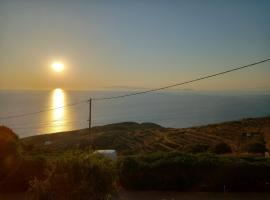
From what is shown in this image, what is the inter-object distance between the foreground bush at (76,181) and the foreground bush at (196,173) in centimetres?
613

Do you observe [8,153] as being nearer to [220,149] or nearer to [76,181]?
[76,181]

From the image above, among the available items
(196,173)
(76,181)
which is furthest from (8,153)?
(196,173)

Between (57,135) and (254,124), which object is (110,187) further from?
(57,135)

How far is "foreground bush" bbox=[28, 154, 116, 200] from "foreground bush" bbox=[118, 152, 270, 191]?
613cm

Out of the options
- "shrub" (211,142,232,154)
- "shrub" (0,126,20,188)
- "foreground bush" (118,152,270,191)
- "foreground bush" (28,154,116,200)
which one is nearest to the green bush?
"shrub" (0,126,20,188)

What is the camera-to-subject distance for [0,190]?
664 inches

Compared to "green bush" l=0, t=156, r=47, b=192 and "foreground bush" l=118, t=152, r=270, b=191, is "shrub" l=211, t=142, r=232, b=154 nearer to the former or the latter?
"foreground bush" l=118, t=152, r=270, b=191

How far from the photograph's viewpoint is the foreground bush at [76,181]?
9.15 m

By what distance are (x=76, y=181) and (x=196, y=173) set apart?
7914 mm

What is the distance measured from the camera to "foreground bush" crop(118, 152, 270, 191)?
15.8m

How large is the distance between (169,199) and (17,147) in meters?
6.67

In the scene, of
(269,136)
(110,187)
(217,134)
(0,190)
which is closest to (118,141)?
(217,134)

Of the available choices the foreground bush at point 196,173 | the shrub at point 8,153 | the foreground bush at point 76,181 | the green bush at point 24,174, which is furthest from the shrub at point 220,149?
the foreground bush at point 76,181

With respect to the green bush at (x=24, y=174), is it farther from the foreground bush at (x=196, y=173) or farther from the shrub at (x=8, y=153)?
the foreground bush at (x=196, y=173)
